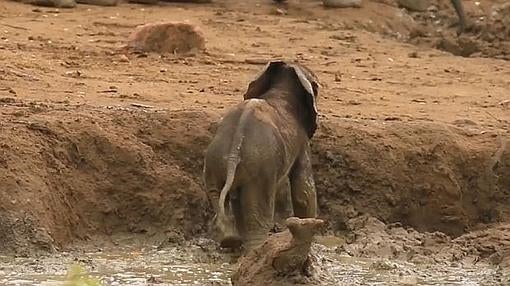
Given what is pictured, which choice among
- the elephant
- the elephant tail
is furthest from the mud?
the elephant tail

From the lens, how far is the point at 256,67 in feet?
40.1

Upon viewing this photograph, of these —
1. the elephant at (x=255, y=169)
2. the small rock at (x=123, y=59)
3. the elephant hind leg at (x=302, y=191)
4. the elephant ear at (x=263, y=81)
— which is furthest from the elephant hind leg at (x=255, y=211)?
the small rock at (x=123, y=59)

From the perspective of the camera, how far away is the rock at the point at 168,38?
40.2 ft

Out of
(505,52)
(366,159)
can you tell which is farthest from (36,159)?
(505,52)

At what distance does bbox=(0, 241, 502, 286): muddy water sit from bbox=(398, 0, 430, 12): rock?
27.6ft

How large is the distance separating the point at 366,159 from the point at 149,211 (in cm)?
149

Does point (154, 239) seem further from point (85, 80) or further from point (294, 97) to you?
point (85, 80)

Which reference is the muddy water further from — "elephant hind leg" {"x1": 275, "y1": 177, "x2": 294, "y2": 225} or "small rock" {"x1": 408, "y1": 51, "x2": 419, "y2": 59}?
"small rock" {"x1": 408, "y1": 51, "x2": 419, "y2": 59}

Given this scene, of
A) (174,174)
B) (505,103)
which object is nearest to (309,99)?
(174,174)

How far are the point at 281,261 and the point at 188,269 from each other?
1084 millimetres

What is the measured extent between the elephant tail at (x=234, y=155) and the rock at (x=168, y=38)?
433cm

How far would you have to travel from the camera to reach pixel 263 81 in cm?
870

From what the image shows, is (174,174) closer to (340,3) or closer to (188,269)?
(188,269)

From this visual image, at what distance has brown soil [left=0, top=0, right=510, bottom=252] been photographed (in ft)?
28.5
